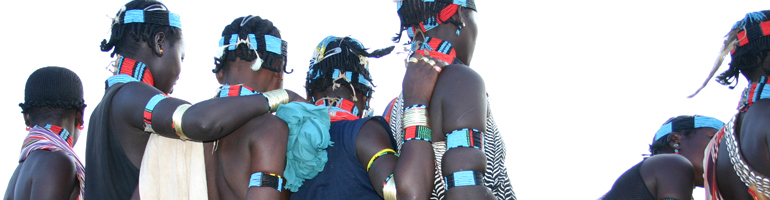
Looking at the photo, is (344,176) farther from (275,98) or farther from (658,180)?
(658,180)

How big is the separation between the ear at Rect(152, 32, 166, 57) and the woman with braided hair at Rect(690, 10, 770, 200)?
3.68 meters

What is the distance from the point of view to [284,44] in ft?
15.6

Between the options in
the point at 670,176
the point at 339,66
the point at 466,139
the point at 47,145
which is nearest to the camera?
the point at 466,139

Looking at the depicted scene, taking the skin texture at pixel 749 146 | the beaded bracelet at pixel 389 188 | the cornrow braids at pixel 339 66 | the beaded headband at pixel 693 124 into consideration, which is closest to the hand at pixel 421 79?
the beaded bracelet at pixel 389 188

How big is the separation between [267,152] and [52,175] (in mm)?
2027

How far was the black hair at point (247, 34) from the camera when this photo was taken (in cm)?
452

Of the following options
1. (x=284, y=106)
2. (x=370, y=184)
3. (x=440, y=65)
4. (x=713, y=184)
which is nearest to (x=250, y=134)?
(x=284, y=106)

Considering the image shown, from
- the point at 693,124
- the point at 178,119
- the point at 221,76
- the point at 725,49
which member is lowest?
the point at 693,124

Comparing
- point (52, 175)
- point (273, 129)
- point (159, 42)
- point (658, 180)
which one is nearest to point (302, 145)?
point (273, 129)

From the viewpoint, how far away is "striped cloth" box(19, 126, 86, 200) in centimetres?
517

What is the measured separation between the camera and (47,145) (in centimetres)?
521

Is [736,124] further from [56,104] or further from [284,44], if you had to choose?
[56,104]

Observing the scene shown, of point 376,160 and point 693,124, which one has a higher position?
point 376,160

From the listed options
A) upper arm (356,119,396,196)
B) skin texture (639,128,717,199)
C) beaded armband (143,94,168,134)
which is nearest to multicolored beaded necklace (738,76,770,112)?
skin texture (639,128,717,199)
